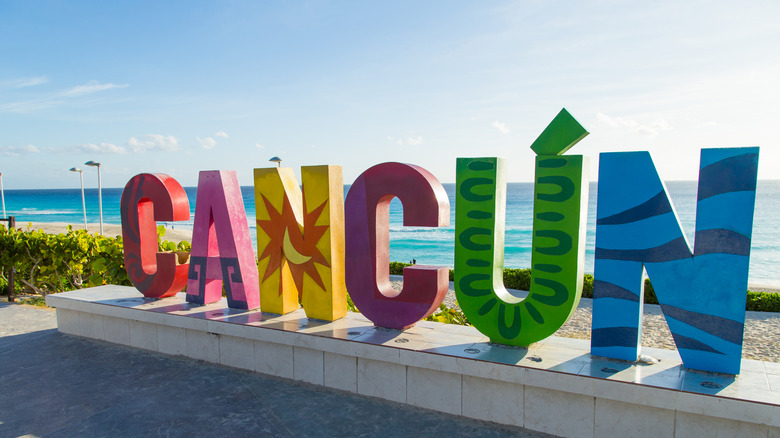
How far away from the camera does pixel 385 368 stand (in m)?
6.72

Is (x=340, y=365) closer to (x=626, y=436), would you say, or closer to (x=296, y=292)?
(x=296, y=292)

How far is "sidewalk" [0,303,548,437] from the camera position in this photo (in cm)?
604

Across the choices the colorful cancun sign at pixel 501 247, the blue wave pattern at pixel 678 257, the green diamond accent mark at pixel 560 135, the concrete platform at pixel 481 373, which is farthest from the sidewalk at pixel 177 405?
the green diamond accent mark at pixel 560 135

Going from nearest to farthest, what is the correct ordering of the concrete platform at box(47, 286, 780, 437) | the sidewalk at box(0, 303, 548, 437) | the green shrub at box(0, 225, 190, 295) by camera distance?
the concrete platform at box(47, 286, 780, 437), the sidewalk at box(0, 303, 548, 437), the green shrub at box(0, 225, 190, 295)

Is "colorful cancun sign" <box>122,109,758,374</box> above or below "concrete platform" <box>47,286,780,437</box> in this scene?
above

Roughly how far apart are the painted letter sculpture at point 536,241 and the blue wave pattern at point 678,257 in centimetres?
33

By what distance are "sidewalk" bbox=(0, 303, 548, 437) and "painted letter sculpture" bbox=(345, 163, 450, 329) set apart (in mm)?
1328

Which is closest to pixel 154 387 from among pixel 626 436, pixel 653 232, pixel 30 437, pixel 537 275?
pixel 30 437

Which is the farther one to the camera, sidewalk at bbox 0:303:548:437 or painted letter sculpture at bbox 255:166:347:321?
painted letter sculpture at bbox 255:166:347:321

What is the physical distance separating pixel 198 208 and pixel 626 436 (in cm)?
742

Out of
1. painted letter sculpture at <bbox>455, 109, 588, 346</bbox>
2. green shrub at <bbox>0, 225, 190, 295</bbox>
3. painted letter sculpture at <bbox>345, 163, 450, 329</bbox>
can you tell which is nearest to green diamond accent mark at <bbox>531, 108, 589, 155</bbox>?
painted letter sculpture at <bbox>455, 109, 588, 346</bbox>

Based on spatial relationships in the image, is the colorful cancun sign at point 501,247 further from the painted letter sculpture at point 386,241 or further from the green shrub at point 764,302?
the green shrub at point 764,302

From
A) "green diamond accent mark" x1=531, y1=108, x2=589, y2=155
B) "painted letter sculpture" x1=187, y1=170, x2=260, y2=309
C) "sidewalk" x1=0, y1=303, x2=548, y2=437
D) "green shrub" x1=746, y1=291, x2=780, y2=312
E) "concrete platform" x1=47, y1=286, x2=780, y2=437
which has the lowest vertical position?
"green shrub" x1=746, y1=291, x2=780, y2=312

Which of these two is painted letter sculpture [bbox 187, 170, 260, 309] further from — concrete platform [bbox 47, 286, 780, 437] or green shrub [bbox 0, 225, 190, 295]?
green shrub [bbox 0, 225, 190, 295]
